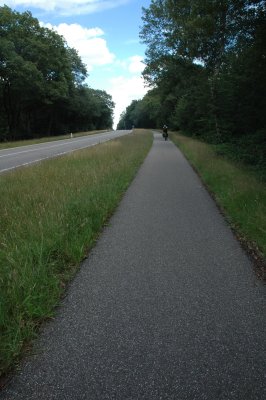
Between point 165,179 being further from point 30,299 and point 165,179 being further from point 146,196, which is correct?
point 30,299

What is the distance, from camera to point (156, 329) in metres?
3.61

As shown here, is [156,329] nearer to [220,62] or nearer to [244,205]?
[244,205]

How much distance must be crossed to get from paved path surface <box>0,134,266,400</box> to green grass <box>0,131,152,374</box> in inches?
8.7

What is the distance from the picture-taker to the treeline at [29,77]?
1649 inches

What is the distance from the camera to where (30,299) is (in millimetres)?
3973

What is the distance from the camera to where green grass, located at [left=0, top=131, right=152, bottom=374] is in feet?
12.3

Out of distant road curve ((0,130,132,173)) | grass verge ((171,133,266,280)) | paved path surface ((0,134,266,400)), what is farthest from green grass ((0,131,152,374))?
distant road curve ((0,130,132,173))

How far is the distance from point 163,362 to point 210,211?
578cm

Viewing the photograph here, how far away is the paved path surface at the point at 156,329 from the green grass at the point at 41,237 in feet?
0.72

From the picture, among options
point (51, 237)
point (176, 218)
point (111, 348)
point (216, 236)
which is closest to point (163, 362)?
point (111, 348)

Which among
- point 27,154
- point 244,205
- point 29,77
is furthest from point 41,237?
point 29,77

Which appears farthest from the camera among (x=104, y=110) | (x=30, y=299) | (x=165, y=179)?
(x=104, y=110)

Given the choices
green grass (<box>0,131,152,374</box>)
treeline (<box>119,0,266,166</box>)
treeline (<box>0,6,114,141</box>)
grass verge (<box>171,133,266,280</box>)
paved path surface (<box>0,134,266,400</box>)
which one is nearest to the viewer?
→ paved path surface (<box>0,134,266,400</box>)

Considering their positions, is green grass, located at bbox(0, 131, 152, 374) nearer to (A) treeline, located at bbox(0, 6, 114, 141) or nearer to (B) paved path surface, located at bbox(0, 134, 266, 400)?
(B) paved path surface, located at bbox(0, 134, 266, 400)
